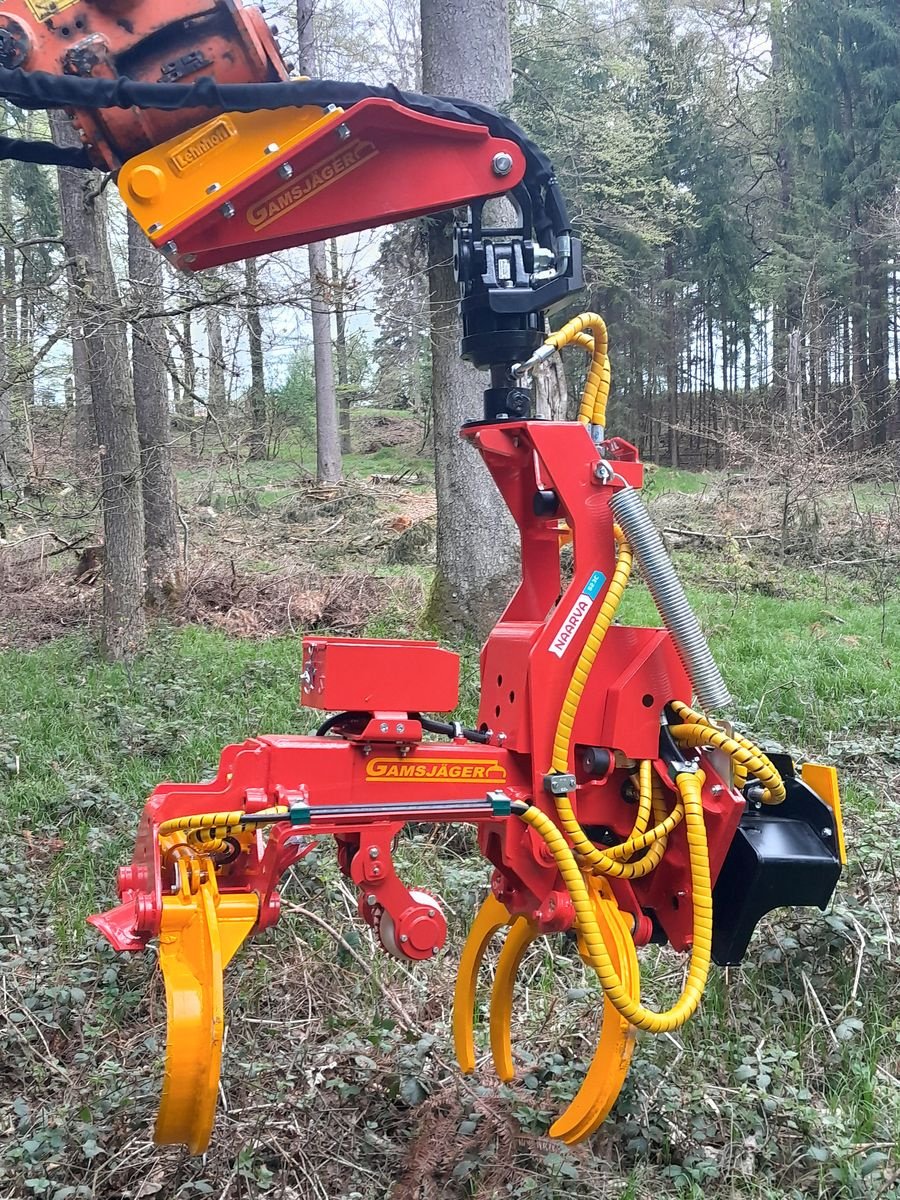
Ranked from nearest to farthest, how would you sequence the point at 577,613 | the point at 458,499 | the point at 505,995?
the point at 577,613, the point at 505,995, the point at 458,499

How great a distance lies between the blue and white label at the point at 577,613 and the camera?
2.79 m

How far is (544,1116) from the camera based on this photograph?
3.14 m

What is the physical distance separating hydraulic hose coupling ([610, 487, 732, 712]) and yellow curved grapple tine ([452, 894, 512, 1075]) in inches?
38.7

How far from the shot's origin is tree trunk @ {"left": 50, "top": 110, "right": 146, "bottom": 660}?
26.0 feet

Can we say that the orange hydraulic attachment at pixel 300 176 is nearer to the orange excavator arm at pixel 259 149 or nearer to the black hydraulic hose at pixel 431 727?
the orange excavator arm at pixel 259 149

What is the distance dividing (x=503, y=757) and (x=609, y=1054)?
2.71 ft

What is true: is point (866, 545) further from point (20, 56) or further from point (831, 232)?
point (831, 232)

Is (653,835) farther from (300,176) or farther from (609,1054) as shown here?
(300,176)

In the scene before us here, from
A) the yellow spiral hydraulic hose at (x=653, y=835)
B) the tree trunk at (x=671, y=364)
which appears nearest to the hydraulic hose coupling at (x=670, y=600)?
the yellow spiral hydraulic hose at (x=653, y=835)

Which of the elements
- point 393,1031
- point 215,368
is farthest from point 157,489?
point 393,1031

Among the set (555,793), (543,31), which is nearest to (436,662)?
(555,793)

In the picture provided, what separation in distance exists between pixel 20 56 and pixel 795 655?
684 cm

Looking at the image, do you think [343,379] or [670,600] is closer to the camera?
[670,600]

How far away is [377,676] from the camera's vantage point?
2.64 metres
